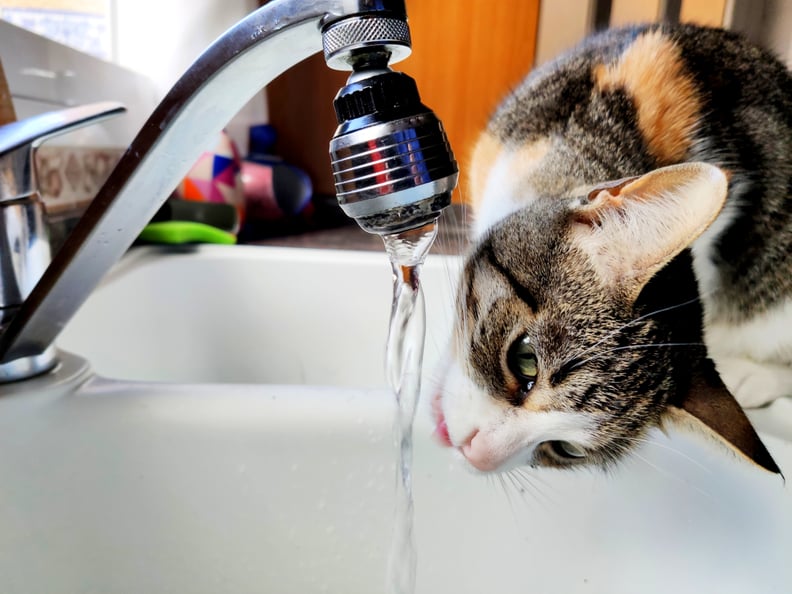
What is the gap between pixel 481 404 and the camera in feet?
2.07

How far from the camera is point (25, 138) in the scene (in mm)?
461

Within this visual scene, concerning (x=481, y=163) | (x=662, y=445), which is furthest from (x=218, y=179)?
(x=662, y=445)

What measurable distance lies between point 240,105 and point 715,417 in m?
0.47

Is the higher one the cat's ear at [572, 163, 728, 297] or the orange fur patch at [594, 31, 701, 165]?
the orange fur patch at [594, 31, 701, 165]

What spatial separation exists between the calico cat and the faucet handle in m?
0.40

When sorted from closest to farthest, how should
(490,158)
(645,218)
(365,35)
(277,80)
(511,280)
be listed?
(365,35) → (645,218) → (511,280) → (490,158) → (277,80)

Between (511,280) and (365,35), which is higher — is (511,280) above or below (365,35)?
below

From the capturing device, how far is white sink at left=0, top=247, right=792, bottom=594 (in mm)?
508

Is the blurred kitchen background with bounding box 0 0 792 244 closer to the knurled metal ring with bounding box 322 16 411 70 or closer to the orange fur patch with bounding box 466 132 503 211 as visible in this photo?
the orange fur patch with bounding box 466 132 503 211

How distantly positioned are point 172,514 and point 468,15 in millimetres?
1944

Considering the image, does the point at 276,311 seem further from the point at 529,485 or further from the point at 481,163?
the point at 529,485

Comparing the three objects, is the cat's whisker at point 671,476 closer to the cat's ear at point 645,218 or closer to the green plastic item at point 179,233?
the cat's ear at point 645,218

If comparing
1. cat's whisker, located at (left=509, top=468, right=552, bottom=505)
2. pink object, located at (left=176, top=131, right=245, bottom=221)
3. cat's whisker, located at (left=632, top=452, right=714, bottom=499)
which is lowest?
cat's whisker, located at (left=509, top=468, right=552, bottom=505)

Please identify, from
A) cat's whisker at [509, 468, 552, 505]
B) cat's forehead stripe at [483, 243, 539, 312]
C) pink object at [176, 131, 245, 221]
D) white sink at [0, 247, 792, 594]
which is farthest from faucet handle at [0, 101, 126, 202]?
pink object at [176, 131, 245, 221]
